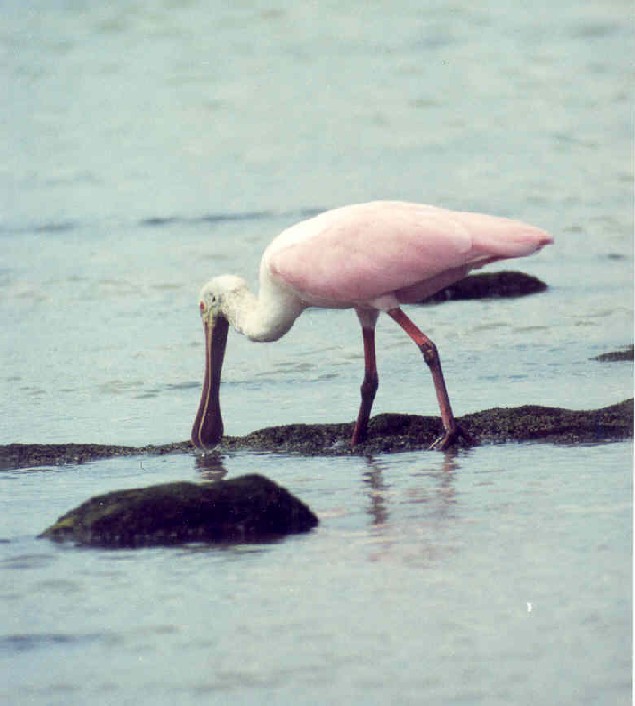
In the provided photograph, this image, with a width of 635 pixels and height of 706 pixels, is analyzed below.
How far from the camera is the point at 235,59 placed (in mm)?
15492

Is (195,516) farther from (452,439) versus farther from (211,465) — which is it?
(452,439)

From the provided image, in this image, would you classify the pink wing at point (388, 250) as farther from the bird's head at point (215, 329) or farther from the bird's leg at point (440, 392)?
the bird's head at point (215, 329)

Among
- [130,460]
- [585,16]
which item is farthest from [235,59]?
[130,460]

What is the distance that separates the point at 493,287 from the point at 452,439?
3.83 m

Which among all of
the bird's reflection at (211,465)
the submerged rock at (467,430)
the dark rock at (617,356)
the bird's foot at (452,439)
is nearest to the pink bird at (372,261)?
the submerged rock at (467,430)

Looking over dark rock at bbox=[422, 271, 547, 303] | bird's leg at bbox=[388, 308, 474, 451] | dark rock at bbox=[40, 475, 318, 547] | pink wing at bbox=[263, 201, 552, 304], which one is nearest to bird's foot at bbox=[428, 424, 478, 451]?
bird's leg at bbox=[388, 308, 474, 451]

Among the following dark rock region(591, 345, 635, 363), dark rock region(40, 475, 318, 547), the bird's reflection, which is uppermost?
dark rock region(40, 475, 318, 547)

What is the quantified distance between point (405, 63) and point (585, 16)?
18.9 feet

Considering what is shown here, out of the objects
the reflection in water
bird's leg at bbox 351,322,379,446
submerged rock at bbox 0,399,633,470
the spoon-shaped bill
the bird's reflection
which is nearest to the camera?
the reflection in water

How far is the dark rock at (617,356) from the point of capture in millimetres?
9492

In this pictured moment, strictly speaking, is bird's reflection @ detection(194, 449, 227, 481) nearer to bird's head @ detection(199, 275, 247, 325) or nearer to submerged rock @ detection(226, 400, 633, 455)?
submerged rock @ detection(226, 400, 633, 455)

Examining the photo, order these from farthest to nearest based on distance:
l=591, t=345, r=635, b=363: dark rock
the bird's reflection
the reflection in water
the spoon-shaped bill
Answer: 1. l=591, t=345, r=635, b=363: dark rock
2. the spoon-shaped bill
3. the bird's reflection
4. the reflection in water

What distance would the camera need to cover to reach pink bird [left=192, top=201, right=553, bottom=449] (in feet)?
27.5

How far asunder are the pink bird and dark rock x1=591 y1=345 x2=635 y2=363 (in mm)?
1313
